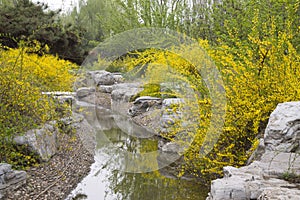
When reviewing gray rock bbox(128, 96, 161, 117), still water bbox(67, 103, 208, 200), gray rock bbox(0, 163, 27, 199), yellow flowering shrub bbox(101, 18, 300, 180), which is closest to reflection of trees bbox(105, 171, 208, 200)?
still water bbox(67, 103, 208, 200)

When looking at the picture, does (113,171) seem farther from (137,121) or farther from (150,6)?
(150,6)

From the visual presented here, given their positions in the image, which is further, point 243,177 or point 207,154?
point 207,154

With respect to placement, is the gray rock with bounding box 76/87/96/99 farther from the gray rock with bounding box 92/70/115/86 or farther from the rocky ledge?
the rocky ledge

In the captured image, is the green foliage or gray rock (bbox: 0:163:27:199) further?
the green foliage

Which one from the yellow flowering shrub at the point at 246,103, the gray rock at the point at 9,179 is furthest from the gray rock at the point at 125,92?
the gray rock at the point at 9,179

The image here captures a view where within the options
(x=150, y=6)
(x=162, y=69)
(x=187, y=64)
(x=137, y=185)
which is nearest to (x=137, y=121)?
(x=162, y=69)

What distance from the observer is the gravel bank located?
3781mm

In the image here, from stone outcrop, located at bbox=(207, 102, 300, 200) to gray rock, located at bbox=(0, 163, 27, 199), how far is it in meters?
2.30

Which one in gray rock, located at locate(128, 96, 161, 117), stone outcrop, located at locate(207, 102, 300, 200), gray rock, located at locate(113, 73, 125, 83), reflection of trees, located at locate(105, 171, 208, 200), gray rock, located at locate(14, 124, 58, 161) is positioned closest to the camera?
stone outcrop, located at locate(207, 102, 300, 200)

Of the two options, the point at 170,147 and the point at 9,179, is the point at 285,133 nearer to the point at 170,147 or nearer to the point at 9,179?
the point at 170,147

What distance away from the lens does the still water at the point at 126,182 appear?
156 inches

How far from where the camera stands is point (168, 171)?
4707 mm

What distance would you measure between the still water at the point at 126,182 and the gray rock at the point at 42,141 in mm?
694

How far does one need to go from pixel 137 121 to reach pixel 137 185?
13.2ft
